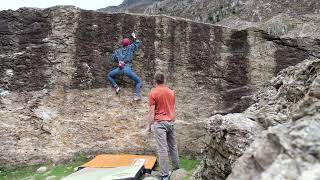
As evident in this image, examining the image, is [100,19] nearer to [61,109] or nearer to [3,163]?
[61,109]

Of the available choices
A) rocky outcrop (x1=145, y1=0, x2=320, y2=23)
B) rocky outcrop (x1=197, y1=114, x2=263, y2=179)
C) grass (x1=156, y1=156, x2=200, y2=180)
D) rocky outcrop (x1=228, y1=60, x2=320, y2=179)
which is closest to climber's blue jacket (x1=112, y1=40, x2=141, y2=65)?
grass (x1=156, y1=156, x2=200, y2=180)

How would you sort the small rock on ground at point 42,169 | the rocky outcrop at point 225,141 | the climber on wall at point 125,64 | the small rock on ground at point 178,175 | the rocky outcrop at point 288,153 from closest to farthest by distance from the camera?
the rocky outcrop at point 288,153
the rocky outcrop at point 225,141
the small rock on ground at point 178,175
the small rock on ground at point 42,169
the climber on wall at point 125,64

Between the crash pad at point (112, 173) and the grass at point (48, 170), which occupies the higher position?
the crash pad at point (112, 173)

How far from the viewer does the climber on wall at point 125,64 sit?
39.8ft

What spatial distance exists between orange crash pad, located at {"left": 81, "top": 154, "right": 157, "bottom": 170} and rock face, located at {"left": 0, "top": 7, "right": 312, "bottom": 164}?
1.79ft

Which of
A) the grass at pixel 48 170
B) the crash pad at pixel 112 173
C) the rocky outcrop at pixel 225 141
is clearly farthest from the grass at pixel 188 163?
the rocky outcrop at pixel 225 141

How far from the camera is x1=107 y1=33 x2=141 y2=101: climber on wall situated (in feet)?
39.8

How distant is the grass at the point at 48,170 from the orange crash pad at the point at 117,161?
1.28 ft

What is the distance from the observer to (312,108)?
3.73 metres

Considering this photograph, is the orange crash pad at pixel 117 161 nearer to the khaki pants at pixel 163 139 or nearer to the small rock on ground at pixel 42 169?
the small rock on ground at pixel 42 169

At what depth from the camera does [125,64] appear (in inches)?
480

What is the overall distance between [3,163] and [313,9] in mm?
34984

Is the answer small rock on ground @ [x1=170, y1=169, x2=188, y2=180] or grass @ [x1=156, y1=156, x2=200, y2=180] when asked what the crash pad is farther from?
grass @ [x1=156, y1=156, x2=200, y2=180]

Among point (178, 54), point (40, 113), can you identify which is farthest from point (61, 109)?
point (178, 54)
